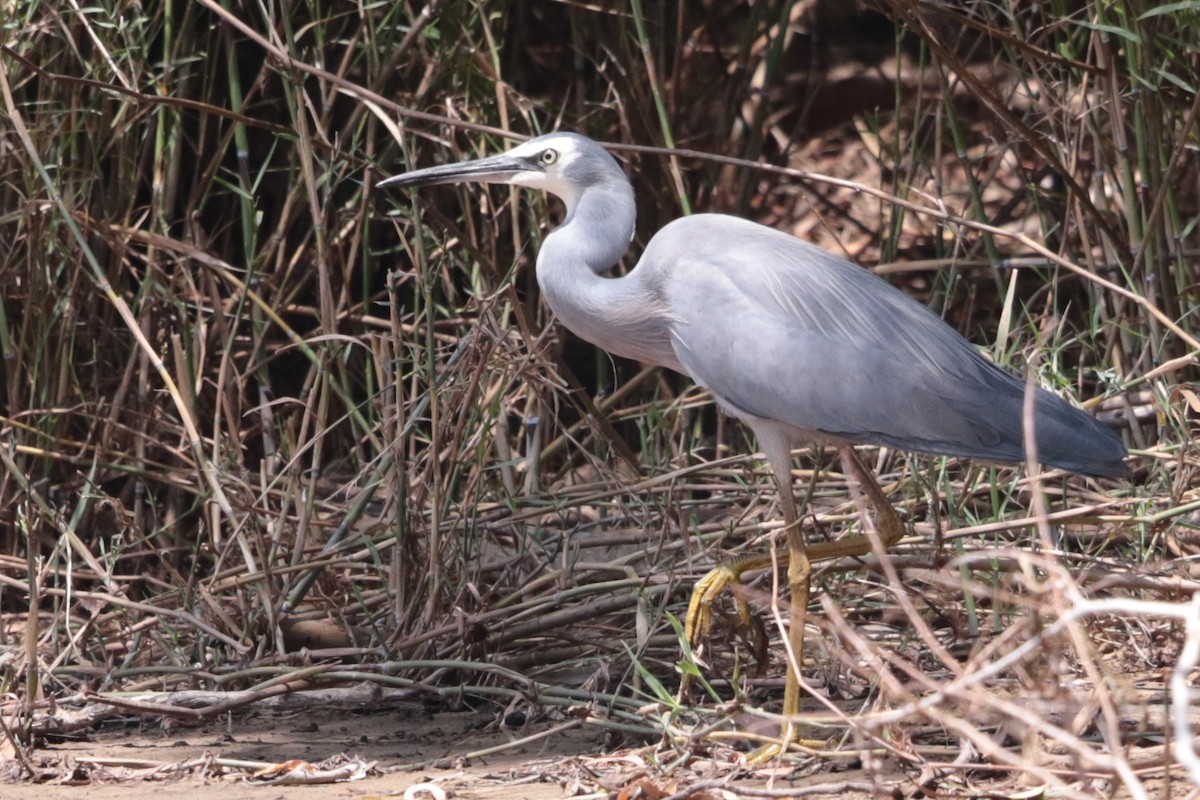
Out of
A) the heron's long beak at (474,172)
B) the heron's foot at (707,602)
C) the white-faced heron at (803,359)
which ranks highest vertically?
the heron's long beak at (474,172)

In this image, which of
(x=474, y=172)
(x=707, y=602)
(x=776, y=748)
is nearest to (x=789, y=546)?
(x=707, y=602)

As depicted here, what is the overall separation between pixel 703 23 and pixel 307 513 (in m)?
2.87

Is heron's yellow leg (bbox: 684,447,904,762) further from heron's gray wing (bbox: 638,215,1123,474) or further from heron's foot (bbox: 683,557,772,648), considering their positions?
heron's gray wing (bbox: 638,215,1123,474)

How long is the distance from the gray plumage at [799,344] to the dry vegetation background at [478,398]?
0.64 feet

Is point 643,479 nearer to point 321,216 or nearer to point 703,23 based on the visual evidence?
point 321,216

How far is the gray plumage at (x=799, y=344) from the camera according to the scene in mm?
3504

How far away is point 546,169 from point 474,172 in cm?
19

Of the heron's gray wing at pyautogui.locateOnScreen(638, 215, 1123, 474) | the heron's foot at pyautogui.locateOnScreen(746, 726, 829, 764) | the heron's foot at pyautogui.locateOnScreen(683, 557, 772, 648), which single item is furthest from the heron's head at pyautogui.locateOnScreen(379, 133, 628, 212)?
the heron's foot at pyautogui.locateOnScreen(746, 726, 829, 764)

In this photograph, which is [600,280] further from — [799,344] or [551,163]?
[799,344]

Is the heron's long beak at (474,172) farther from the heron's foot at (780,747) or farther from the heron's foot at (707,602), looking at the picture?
the heron's foot at (780,747)

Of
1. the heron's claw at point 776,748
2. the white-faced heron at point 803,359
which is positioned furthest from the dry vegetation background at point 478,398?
the white-faced heron at point 803,359

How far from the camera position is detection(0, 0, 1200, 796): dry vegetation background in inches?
144

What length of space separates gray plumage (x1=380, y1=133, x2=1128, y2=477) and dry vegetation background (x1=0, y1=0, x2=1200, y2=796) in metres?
0.19

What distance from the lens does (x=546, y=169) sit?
13.2 ft
